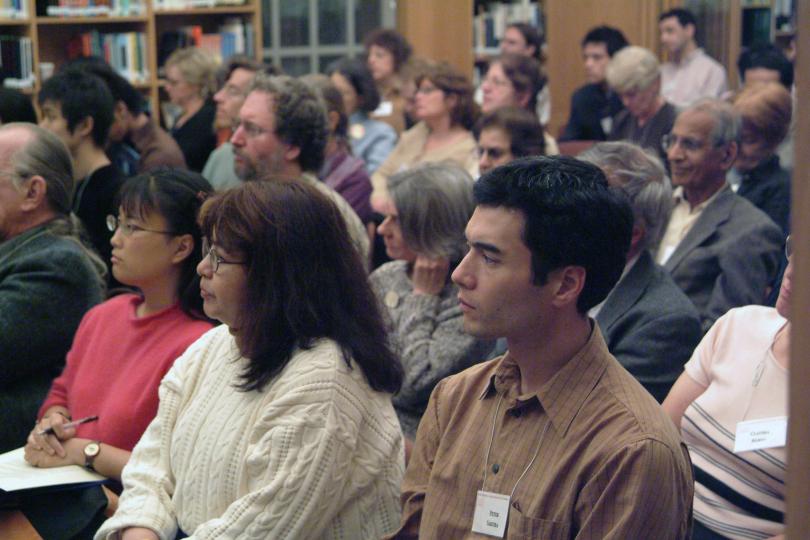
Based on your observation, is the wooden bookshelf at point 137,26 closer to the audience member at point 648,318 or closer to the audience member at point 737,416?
the audience member at point 648,318

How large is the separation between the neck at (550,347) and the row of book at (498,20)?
7.49 m

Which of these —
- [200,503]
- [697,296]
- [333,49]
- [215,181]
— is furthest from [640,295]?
[333,49]

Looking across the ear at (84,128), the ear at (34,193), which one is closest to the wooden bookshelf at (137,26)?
the ear at (84,128)

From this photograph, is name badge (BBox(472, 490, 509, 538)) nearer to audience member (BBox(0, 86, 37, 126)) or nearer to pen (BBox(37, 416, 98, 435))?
pen (BBox(37, 416, 98, 435))

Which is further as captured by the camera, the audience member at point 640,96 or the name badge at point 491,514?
the audience member at point 640,96

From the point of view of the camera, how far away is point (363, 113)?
6.46 metres

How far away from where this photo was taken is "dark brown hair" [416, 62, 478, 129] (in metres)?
5.59

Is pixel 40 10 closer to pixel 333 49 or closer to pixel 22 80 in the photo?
pixel 22 80

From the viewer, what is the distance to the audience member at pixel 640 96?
613 centimetres

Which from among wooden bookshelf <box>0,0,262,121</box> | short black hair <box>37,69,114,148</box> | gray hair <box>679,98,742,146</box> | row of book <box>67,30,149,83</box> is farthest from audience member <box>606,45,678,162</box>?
row of book <box>67,30,149,83</box>

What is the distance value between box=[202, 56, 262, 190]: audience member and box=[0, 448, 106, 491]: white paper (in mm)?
2522

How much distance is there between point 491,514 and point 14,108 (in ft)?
11.7

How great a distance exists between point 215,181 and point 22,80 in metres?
2.95

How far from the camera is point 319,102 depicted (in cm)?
404
